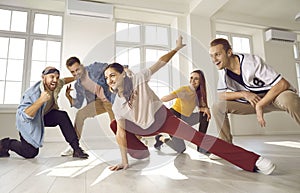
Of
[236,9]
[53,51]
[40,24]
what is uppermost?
[236,9]

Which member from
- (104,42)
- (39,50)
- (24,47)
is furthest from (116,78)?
(24,47)

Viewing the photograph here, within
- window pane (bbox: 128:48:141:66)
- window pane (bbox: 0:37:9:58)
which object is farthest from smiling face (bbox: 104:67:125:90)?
window pane (bbox: 0:37:9:58)

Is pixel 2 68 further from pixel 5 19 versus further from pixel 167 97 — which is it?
pixel 167 97

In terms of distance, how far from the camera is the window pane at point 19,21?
3414 millimetres

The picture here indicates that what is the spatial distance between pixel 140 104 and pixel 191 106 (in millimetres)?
754

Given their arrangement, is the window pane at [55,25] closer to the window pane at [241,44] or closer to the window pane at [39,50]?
the window pane at [39,50]

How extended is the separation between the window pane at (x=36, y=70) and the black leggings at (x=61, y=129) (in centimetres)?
197

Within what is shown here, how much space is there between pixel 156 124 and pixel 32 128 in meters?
0.93

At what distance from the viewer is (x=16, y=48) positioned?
3346 mm

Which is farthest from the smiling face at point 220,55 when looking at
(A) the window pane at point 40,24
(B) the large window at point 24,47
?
(A) the window pane at point 40,24

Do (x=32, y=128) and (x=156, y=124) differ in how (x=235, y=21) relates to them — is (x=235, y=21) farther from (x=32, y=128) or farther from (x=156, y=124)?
(x=32, y=128)

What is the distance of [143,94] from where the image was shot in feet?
3.43

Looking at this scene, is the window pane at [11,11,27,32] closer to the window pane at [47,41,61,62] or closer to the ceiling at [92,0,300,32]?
the window pane at [47,41,61,62]

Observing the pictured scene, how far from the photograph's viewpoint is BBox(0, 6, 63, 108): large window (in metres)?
3.23
